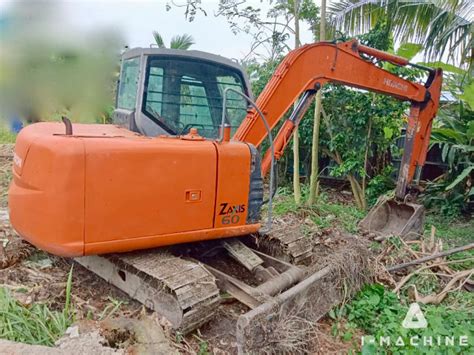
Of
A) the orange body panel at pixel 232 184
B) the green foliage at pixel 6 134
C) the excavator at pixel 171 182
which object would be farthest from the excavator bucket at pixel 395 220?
the green foliage at pixel 6 134

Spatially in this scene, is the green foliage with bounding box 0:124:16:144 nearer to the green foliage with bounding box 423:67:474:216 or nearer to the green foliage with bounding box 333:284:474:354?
the green foliage with bounding box 333:284:474:354

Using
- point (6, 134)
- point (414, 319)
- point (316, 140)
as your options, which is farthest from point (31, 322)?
point (316, 140)

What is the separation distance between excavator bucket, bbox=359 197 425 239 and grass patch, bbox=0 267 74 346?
3.95m

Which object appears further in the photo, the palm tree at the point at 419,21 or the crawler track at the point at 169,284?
the palm tree at the point at 419,21

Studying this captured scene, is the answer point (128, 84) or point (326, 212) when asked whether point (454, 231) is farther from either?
point (128, 84)

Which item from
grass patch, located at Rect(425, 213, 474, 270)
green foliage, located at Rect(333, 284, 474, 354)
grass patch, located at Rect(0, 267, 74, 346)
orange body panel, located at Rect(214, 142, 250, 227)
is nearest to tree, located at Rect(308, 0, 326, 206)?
grass patch, located at Rect(425, 213, 474, 270)

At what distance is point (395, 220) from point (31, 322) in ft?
15.2

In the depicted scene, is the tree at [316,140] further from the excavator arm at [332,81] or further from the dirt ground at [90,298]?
the dirt ground at [90,298]

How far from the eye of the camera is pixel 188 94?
3.73m

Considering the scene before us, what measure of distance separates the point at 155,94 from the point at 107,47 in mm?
534

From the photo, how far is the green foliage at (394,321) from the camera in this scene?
300 cm

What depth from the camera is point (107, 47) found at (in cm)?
336

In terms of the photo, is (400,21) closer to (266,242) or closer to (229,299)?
(266,242)

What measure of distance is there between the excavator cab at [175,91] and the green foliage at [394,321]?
79.1 inches
